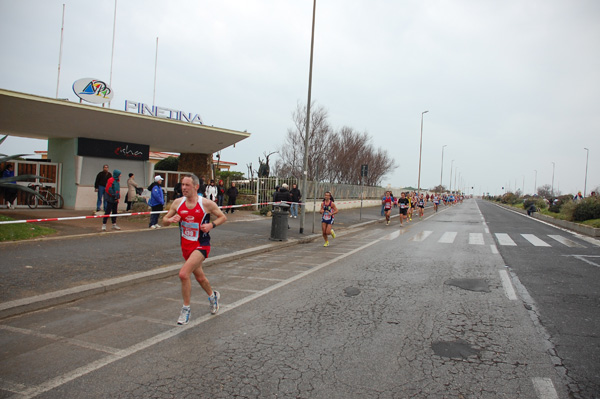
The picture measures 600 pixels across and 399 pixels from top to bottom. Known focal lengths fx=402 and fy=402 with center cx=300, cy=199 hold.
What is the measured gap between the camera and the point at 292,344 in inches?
168

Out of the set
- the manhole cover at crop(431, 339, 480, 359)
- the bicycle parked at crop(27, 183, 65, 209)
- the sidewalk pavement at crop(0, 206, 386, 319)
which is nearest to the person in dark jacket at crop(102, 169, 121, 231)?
the sidewalk pavement at crop(0, 206, 386, 319)

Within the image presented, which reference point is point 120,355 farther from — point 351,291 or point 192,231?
point 351,291

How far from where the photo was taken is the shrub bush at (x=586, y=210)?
20833mm

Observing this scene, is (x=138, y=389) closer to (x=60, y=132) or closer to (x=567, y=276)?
(x=567, y=276)

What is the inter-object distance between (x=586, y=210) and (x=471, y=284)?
730 inches

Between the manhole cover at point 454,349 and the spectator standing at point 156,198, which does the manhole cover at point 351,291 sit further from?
the spectator standing at point 156,198

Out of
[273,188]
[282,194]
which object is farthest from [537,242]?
[273,188]

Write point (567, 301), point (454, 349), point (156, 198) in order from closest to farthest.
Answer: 1. point (454, 349)
2. point (567, 301)
3. point (156, 198)

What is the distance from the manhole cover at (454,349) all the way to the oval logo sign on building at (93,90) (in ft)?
56.6

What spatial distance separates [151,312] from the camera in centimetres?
538

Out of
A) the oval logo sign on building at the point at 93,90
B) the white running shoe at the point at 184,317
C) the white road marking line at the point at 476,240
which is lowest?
the white running shoe at the point at 184,317

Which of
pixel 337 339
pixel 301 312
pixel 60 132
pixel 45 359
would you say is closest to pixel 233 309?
pixel 301 312

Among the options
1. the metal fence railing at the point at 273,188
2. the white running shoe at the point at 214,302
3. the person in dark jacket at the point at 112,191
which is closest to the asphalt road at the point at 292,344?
the white running shoe at the point at 214,302

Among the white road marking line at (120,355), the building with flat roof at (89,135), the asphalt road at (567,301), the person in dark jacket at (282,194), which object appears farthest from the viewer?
the person in dark jacket at (282,194)
